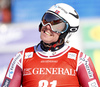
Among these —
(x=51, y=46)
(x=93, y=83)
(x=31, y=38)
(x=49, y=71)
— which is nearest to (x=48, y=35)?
(x=51, y=46)

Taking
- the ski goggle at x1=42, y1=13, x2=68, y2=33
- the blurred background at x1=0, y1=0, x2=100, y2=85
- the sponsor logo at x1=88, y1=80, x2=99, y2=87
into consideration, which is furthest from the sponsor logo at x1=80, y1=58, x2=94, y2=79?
the blurred background at x1=0, y1=0, x2=100, y2=85

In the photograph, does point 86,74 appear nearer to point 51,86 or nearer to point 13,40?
point 51,86

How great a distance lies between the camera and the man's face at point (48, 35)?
15.3 feet

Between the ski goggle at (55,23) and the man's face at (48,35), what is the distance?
0.05 m

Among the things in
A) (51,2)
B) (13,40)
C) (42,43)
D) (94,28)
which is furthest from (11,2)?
(42,43)

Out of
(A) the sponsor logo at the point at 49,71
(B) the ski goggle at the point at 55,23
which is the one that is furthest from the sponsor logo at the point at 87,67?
(B) the ski goggle at the point at 55,23

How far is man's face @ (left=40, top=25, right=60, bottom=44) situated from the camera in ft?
15.3

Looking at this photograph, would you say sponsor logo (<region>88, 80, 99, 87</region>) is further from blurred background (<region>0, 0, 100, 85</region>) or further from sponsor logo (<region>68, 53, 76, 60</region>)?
blurred background (<region>0, 0, 100, 85</region>)

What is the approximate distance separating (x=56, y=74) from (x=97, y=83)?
1.92 feet

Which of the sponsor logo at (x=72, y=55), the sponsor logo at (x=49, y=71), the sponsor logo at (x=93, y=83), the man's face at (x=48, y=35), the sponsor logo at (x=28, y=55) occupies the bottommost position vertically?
the sponsor logo at (x=93, y=83)

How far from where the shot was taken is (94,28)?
1123 cm

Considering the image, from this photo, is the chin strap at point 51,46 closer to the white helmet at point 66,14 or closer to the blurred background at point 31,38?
the white helmet at point 66,14

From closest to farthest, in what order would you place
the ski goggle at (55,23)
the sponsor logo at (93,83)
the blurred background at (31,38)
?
the sponsor logo at (93,83)
the ski goggle at (55,23)
the blurred background at (31,38)

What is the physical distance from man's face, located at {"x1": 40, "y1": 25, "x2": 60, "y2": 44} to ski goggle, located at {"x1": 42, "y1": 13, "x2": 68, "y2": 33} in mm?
52
